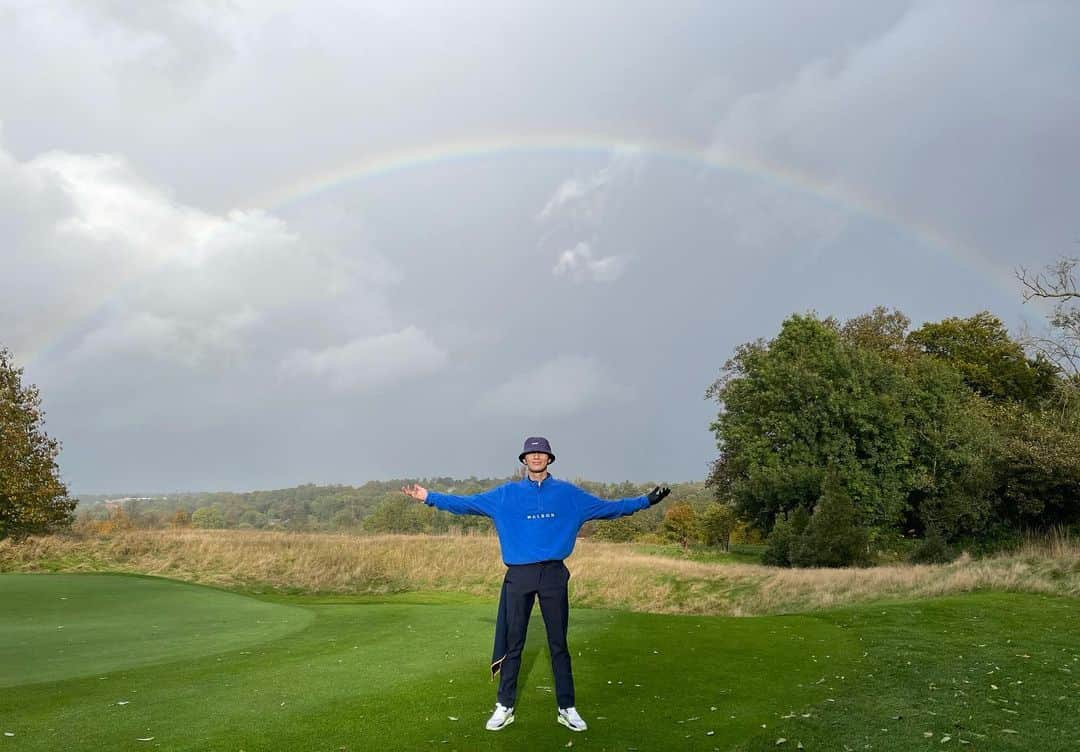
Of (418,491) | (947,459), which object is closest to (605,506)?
(418,491)

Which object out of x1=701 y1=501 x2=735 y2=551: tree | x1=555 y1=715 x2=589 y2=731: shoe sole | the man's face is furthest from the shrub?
the man's face

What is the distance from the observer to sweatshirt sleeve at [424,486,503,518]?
22.2 ft

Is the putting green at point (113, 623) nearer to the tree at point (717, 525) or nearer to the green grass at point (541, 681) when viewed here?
the green grass at point (541, 681)

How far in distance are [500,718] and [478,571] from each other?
2171cm

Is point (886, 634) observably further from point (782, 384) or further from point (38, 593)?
point (782, 384)

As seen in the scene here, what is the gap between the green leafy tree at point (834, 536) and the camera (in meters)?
30.3

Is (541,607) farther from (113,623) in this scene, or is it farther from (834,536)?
(834,536)

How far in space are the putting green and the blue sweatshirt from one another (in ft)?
19.0

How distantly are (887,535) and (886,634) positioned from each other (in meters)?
28.3

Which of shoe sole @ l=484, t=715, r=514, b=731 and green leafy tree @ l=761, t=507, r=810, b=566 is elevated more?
shoe sole @ l=484, t=715, r=514, b=731

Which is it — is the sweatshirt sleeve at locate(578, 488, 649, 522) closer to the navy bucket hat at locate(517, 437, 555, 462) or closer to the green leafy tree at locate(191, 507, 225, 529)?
the navy bucket hat at locate(517, 437, 555, 462)

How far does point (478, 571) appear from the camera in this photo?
27.4 metres

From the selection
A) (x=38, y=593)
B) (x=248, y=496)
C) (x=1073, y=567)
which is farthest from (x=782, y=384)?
(x=248, y=496)

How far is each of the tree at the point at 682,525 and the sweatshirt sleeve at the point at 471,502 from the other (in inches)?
2361
